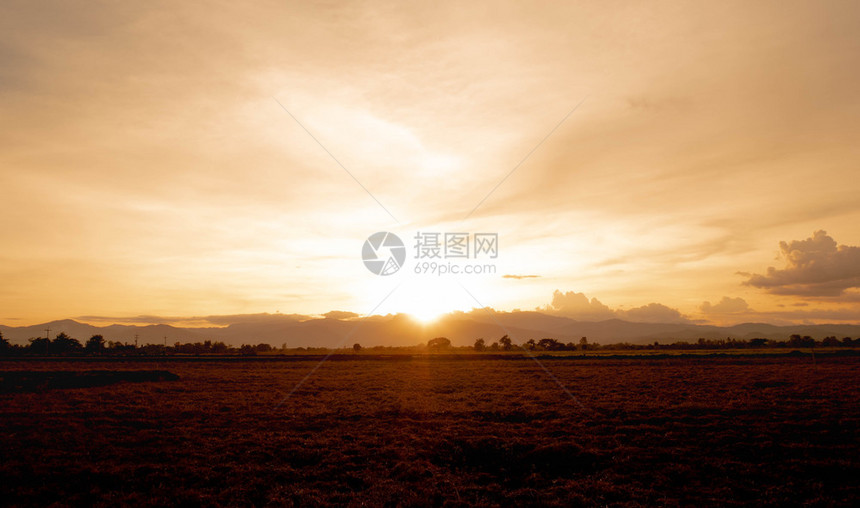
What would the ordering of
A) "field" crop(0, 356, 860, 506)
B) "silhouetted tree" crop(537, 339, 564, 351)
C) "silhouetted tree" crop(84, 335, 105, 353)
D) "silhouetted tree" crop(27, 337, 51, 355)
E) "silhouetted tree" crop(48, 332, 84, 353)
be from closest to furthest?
"field" crop(0, 356, 860, 506) → "silhouetted tree" crop(27, 337, 51, 355) → "silhouetted tree" crop(48, 332, 84, 353) → "silhouetted tree" crop(84, 335, 105, 353) → "silhouetted tree" crop(537, 339, 564, 351)

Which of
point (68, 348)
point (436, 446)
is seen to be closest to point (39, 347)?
point (68, 348)

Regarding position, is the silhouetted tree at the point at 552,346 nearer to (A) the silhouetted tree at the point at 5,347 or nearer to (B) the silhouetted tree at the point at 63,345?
(B) the silhouetted tree at the point at 63,345

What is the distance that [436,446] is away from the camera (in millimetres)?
24734

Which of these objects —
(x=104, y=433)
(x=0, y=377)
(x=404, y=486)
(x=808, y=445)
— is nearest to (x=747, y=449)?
(x=808, y=445)

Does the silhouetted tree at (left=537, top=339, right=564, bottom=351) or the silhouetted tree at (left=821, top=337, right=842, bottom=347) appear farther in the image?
the silhouetted tree at (left=537, top=339, right=564, bottom=351)

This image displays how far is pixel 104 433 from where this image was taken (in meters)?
27.8

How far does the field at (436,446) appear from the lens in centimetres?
1769

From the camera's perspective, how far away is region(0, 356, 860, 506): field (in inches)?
696

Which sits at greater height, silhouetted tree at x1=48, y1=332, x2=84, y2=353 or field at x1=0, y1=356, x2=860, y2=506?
field at x1=0, y1=356, x2=860, y2=506

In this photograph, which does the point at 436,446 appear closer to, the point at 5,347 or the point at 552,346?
the point at 5,347

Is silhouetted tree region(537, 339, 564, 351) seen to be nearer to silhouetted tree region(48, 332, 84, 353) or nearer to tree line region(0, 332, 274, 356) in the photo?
tree line region(0, 332, 274, 356)

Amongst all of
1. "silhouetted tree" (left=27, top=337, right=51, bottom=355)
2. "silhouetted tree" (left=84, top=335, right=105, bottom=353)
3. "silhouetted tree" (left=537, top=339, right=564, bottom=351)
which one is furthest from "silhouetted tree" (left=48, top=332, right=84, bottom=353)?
"silhouetted tree" (left=537, top=339, right=564, bottom=351)

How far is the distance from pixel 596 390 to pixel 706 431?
18821 mm

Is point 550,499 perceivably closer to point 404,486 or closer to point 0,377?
point 404,486
